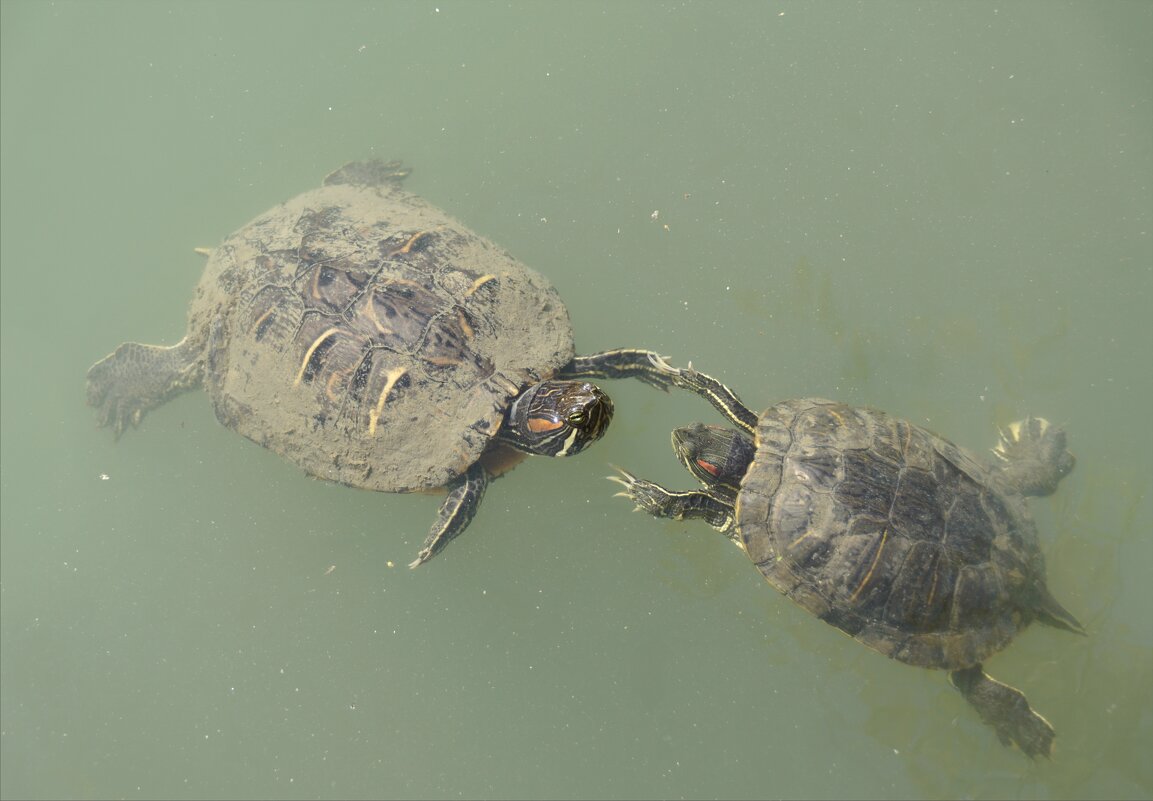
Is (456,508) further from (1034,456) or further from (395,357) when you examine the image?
→ (1034,456)

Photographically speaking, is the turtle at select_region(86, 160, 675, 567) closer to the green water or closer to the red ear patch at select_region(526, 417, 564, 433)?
the red ear patch at select_region(526, 417, 564, 433)

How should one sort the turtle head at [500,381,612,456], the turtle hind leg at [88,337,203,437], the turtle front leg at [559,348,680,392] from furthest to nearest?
the turtle hind leg at [88,337,203,437] → the turtle front leg at [559,348,680,392] → the turtle head at [500,381,612,456]

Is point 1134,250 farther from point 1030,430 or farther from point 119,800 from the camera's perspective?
point 119,800

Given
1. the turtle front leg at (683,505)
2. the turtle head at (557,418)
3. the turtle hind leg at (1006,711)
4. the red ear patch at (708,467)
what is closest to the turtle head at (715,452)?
the red ear patch at (708,467)

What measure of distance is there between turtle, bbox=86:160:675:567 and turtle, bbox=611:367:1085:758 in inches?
41.4

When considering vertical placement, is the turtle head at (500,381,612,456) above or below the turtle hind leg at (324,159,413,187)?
below

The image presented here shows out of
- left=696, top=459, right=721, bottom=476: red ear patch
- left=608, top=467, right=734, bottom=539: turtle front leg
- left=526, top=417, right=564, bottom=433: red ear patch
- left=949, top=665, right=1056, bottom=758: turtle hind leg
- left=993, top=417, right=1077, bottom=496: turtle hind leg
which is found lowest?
left=949, top=665, right=1056, bottom=758: turtle hind leg

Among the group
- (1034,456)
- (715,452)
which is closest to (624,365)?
(715,452)

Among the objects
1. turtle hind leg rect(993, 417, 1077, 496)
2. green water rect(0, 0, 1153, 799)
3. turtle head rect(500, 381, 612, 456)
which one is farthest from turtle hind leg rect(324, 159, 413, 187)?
turtle hind leg rect(993, 417, 1077, 496)

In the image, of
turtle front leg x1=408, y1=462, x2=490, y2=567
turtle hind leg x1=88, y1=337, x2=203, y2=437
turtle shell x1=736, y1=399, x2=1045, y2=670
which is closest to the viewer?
turtle shell x1=736, y1=399, x2=1045, y2=670

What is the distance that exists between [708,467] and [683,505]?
0.92 ft

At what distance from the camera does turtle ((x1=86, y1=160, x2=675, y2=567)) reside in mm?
3869

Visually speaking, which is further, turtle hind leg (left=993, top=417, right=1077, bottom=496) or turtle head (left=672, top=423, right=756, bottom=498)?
turtle hind leg (left=993, top=417, right=1077, bottom=496)

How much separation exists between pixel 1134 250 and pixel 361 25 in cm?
685
